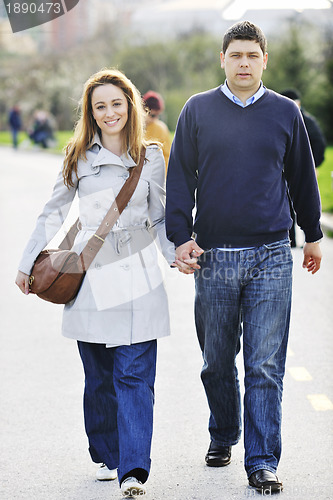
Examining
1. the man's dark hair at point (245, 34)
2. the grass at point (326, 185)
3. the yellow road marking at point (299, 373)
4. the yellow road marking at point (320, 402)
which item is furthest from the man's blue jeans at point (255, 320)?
the grass at point (326, 185)

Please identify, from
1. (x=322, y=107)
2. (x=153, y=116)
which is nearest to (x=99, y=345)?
(x=153, y=116)

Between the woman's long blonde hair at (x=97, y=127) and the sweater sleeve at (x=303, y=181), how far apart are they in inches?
27.6

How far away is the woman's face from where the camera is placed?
371cm

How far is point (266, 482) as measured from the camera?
3.59m

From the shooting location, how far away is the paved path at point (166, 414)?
373 centimetres

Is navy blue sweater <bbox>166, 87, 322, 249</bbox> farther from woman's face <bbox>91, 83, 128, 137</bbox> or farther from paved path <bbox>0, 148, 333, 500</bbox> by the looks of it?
paved path <bbox>0, 148, 333, 500</bbox>

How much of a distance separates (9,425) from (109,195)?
162 centimetres

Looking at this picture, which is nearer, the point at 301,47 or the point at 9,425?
the point at 9,425

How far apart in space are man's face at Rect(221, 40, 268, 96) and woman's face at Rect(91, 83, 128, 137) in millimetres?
516

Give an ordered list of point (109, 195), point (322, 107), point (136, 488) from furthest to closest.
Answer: point (322, 107)
point (109, 195)
point (136, 488)

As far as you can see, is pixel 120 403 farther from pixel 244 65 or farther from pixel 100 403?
pixel 244 65

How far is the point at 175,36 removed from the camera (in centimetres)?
4866

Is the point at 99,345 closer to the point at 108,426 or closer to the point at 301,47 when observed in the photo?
the point at 108,426
